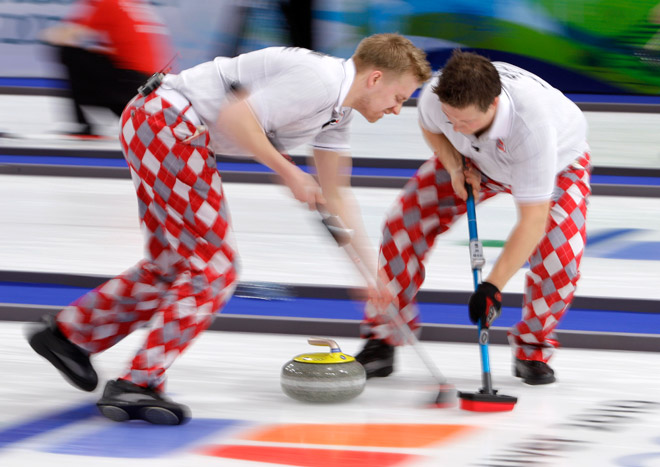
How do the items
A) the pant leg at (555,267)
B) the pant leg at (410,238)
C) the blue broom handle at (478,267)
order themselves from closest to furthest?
1. the blue broom handle at (478,267)
2. the pant leg at (555,267)
3. the pant leg at (410,238)

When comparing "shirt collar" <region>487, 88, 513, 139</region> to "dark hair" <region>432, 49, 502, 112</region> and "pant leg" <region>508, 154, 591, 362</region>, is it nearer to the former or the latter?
"dark hair" <region>432, 49, 502, 112</region>

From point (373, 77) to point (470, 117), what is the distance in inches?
10.3

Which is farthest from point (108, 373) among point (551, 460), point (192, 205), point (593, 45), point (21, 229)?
point (593, 45)

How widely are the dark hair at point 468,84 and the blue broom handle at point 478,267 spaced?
36 centimetres

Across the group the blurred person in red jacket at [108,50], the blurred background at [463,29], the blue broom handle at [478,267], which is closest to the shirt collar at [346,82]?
the blue broom handle at [478,267]

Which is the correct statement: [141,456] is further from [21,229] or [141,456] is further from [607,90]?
[607,90]

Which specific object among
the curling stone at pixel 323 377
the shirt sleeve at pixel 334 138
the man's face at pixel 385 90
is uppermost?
the man's face at pixel 385 90

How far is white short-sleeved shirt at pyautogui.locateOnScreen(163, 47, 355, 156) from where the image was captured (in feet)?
7.49

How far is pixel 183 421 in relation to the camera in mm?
2334

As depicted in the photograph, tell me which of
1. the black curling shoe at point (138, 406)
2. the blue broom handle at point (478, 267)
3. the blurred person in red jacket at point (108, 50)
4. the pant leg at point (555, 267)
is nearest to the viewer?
the black curling shoe at point (138, 406)

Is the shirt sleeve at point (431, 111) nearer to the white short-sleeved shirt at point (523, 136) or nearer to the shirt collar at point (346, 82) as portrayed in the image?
the white short-sleeved shirt at point (523, 136)

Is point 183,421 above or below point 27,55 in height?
below

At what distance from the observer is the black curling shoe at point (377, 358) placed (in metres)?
2.78

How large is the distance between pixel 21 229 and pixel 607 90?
225 inches
